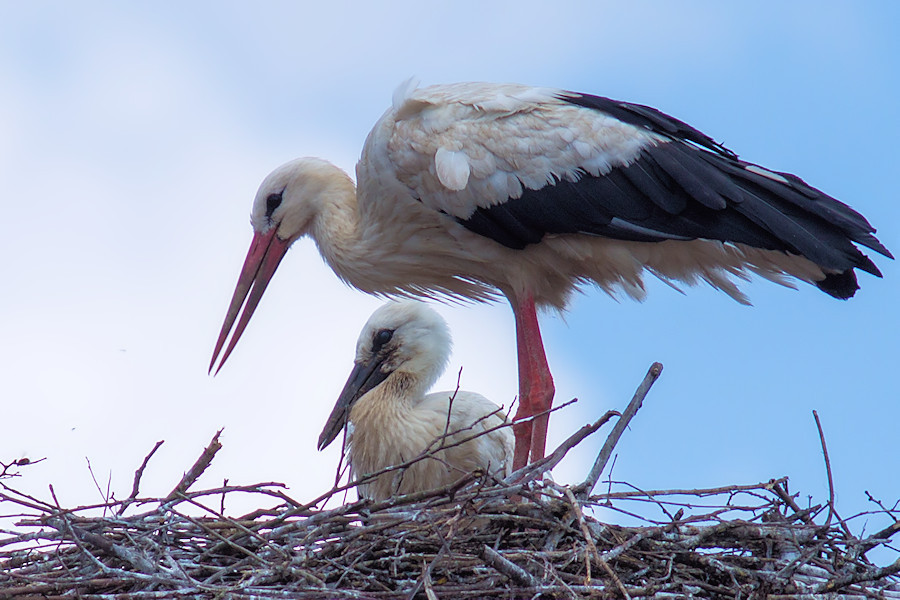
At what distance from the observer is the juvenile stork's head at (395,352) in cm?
532

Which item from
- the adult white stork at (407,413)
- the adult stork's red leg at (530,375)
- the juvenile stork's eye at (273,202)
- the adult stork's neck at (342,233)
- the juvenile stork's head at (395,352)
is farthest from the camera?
the juvenile stork's eye at (273,202)

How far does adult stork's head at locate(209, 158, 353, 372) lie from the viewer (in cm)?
546

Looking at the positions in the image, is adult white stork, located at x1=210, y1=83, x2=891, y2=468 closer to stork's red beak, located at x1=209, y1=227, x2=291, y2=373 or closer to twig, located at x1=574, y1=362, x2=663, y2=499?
stork's red beak, located at x1=209, y1=227, x2=291, y2=373

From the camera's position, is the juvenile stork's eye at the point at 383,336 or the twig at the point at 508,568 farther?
the juvenile stork's eye at the point at 383,336

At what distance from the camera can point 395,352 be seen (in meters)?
5.39

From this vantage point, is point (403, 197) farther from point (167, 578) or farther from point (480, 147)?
point (167, 578)

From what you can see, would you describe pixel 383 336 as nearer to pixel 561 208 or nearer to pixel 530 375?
pixel 530 375

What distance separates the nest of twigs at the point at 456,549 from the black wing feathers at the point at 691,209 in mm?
977

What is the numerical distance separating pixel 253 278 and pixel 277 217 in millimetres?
308

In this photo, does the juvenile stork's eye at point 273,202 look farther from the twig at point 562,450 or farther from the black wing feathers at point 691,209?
the twig at point 562,450

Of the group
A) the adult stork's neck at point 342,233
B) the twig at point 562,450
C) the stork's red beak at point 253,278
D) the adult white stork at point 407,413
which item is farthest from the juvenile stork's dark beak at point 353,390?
the twig at point 562,450

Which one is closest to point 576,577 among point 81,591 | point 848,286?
point 81,591

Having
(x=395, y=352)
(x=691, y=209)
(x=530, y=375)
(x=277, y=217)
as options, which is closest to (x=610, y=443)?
(x=691, y=209)

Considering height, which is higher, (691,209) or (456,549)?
(691,209)
